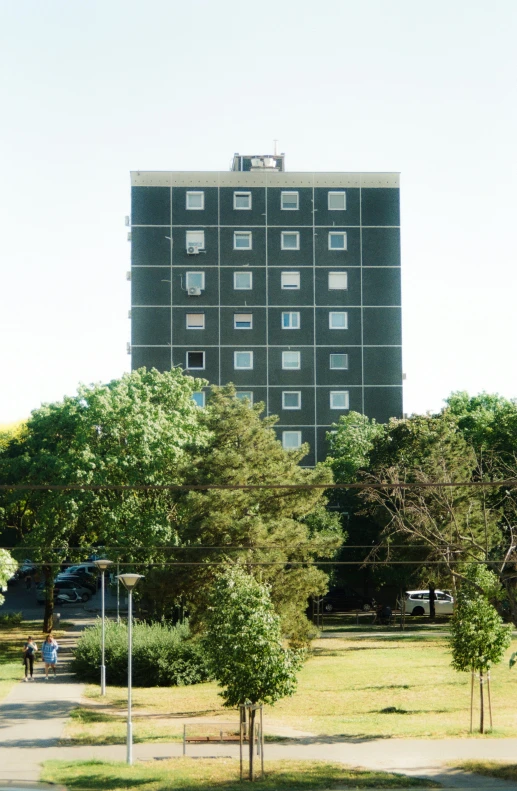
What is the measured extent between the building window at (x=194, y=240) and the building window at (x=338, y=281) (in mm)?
9888

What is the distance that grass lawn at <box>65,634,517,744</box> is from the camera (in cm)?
2814

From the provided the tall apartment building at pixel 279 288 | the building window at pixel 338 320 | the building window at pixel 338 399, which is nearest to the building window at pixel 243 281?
the tall apartment building at pixel 279 288

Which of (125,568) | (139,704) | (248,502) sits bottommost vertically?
(139,704)

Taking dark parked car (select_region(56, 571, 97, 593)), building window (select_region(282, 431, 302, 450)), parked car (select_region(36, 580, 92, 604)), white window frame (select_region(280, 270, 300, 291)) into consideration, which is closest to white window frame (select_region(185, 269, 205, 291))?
white window frame (select_region(280, 270, 300, 291))

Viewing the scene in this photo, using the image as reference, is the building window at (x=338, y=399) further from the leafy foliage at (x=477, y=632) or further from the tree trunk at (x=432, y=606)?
the leafy foliage at (x=477, y=632)

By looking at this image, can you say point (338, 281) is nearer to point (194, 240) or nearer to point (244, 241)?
point (244, 241)

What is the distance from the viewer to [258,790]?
19.9 m

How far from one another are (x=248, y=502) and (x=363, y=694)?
8.44m

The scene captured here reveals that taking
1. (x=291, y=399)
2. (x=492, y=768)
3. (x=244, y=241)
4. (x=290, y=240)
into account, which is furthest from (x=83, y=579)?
(x=492, y=768)

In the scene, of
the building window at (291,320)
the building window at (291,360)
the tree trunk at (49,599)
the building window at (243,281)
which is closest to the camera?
the tree trunk at (49,599)

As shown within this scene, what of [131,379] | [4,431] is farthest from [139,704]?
[4,431]

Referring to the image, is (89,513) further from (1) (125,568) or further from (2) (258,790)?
(2) (258,790)

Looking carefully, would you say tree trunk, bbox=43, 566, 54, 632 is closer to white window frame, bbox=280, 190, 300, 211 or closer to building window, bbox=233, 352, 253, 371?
building window, bbox=233, 352, 253, 371

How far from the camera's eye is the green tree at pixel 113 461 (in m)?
44.9
